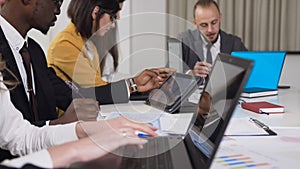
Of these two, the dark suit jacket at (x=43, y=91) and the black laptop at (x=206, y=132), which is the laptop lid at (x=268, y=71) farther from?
→ the black laptop at (x=206, y=132)

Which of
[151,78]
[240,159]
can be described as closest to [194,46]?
[151,78]

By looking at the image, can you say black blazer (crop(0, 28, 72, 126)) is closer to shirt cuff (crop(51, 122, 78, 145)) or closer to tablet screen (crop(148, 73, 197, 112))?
shirt cuff (crop(51, 122, 78, 145))

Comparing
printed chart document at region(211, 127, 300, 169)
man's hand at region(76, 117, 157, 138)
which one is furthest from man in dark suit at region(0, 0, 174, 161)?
printed chart document at region(211, 127, 300, 169)

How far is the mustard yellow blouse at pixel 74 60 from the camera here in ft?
6.44

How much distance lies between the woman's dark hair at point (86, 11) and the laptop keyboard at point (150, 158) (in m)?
1.10

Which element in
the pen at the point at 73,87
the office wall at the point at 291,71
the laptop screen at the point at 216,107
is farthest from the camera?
the office wall at the point at 291,71

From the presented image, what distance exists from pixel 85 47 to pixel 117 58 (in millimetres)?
211

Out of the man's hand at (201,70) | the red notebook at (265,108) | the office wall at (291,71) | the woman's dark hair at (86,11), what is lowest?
the office wall at (291,71)

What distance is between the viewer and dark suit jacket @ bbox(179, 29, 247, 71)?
2.10 metres

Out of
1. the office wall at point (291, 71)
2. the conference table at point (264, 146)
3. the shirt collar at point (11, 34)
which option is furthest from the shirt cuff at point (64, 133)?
the office wall at point (291, 71)

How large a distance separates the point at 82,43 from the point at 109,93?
1.15 feet

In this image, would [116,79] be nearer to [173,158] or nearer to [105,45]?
[105,45]

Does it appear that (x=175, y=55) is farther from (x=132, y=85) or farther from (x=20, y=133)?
(x=20, y=133)

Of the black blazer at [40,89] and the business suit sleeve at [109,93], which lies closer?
the black blazer at [40,89]
